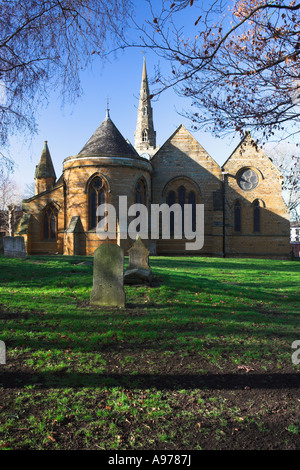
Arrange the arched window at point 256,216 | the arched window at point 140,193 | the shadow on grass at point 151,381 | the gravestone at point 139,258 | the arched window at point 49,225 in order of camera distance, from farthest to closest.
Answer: the arched window at point 256,216 → the arched window at point 49,225 → the arched window at point 140,193 → the gravestone at point 139,258 → the shadow on grass at point 151,381

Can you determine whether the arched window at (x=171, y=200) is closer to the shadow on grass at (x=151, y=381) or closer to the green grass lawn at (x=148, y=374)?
the green grass lawn at (x=148, y=374)

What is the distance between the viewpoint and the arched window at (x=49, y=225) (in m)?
25.7

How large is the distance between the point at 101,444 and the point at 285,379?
2.80 meters

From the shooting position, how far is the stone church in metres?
23.3

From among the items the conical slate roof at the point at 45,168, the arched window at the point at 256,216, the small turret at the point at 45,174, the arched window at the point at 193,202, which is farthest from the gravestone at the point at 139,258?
the conical slate roof at the point at 45,168

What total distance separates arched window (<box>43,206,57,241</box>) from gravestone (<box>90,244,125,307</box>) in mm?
18150

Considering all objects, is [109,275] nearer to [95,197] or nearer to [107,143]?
[95,197]

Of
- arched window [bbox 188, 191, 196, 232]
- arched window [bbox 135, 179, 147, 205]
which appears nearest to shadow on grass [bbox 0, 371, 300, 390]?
arched window [bbox 135, 179, 147, 205]

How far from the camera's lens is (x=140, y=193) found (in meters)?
24.7

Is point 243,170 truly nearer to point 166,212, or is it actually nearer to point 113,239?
point 166,212

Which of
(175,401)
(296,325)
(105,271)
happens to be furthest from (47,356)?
(296,325)

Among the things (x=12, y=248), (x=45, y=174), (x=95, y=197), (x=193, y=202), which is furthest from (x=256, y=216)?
(x=12, y=248)

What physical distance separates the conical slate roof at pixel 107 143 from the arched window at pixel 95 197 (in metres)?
1.95

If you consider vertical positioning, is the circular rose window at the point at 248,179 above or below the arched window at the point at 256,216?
above
